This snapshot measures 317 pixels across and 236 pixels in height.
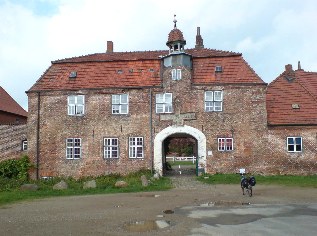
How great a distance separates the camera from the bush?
84.3 feet

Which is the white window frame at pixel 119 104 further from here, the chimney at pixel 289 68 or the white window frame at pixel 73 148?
the chimney at pixel 289 68

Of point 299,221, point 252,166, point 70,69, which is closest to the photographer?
point 299,221

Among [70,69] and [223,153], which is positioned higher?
[70,69]

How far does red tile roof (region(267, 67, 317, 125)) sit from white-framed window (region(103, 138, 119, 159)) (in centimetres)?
1114

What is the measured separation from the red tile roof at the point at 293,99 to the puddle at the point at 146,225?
1664 cm

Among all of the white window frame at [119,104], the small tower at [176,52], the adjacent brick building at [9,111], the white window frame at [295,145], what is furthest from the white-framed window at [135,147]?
the adjacent brick building at [9,111]

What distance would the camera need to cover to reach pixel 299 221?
1078cm

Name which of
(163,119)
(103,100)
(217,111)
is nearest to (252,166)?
(217,111)

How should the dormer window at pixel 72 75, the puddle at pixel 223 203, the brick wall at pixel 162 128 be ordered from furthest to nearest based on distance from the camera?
the dormer window at pixel 72 75 → the brick wall at pixel 162 128 → the puddle at pixel 223 203

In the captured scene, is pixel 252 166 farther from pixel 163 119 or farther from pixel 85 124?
pixel 85 124

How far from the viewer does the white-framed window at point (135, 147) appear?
25906 mm

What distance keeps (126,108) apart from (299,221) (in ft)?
56.8

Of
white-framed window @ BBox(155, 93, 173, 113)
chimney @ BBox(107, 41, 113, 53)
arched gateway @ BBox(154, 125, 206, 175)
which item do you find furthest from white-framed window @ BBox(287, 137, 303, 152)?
chimney @ BBox(107, 41, 113, 53)

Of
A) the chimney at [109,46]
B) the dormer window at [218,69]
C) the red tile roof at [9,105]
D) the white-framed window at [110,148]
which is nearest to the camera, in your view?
the white-framed window at [110,148]
